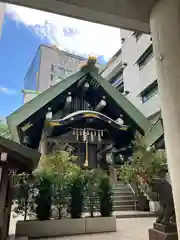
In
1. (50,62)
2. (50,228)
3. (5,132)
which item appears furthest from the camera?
(50,62)

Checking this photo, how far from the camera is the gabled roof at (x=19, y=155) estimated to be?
354 centimetres

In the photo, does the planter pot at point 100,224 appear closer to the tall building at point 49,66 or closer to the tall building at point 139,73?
the tall building at point 139,73

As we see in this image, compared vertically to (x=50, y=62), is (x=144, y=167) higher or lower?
lower

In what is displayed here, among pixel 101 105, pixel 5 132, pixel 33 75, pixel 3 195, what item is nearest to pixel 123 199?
pixel 101 105

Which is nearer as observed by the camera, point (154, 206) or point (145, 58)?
point (154, 206)

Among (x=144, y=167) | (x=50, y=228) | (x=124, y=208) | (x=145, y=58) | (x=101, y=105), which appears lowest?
(x=50, y=228)

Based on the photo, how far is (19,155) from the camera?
12.0ft

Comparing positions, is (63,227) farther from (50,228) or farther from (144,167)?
(144,167)

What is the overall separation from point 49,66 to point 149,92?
1243cm

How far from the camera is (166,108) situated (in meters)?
1.57

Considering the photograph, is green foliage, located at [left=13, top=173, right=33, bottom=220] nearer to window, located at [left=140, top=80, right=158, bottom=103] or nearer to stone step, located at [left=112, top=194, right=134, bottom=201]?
stone step, located at [left=112, top=194, right=134, bottom=201]

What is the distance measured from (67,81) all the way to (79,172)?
257 inches

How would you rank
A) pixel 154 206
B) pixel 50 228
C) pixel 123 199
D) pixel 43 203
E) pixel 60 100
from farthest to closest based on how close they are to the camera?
pixel 60 100, pixel 123 199, pixel 154 206, pixel 43 203, pixel 50 228

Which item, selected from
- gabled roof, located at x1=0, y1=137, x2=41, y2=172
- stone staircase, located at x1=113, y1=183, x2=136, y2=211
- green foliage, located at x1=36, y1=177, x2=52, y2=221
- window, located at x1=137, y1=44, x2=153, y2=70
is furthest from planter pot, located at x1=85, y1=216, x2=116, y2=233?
window, located at x1=137, y1=44, x2=153, y2=70
